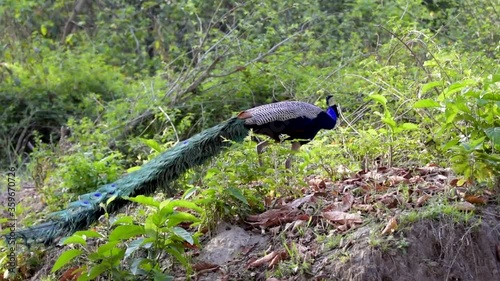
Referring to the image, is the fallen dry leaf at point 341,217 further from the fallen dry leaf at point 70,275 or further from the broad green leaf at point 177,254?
the fallen dry leaf at point 70,275

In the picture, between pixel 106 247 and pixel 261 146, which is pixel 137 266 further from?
pixel 261 146

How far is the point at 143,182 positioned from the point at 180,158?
31 cm

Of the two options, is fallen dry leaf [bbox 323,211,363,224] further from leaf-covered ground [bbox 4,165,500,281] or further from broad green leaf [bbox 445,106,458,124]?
broad green leaf [bbox 445,106,458,124]

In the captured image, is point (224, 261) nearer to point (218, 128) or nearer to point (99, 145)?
point (218, 128)

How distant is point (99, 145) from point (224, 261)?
3.26 meters

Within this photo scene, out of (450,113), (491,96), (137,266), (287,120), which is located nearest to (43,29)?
(287,120)

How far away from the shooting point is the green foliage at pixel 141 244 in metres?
4.20

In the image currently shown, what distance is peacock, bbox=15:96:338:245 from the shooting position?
4688 millimetres

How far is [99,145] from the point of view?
24.1 feet

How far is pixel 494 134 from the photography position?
4.33 metres

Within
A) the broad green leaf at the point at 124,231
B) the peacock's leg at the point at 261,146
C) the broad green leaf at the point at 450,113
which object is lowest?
the peacock's leg at the point at 261,146

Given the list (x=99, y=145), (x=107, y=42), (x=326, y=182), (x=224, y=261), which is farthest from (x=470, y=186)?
(x=107, y=42)

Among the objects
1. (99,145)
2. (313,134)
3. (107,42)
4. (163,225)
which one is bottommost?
(107,42)

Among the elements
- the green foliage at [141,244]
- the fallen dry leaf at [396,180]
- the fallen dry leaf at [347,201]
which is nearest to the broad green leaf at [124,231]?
the green foliage at [141,244]
